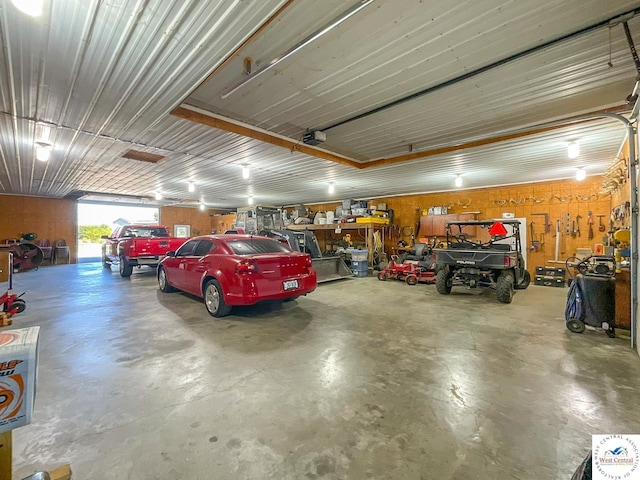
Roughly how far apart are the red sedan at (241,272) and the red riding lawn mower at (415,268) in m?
4.29

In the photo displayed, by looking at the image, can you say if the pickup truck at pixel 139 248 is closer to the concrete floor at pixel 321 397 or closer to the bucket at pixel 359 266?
the concrete floor at pixel 321 397

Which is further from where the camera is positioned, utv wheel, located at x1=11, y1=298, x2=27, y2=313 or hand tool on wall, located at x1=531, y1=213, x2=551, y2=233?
hand tool on wall, located at x1=531, y1=213, x2=551, y2=233

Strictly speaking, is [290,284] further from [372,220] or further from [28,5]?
[372,220]

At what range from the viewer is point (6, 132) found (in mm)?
4891

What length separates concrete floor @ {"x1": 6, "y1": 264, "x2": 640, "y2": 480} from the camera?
1690mm

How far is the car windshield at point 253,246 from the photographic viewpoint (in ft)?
15.5

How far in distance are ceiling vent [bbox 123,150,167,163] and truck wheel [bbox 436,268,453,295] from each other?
705 cm

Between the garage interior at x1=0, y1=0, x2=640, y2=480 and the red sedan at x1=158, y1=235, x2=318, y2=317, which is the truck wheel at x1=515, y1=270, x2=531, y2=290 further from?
the red sedan at x1=158, y1=235, x2=318, y2=317

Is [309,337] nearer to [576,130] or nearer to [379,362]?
[379,362]

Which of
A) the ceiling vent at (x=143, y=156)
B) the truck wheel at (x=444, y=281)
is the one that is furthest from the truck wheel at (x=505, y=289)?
the ceiling vent at (x=143, y=156)

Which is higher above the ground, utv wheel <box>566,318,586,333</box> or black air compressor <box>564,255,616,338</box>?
black air compressor <box>564,255,616,338</box>

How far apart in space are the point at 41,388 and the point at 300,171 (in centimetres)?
634

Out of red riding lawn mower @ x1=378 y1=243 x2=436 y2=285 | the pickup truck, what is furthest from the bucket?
the pickup truck

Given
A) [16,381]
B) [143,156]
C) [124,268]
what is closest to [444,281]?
[16,381]
